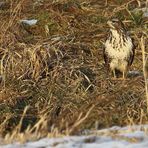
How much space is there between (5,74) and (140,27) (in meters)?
3.24

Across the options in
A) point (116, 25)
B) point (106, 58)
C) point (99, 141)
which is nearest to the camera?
point (99, 141)

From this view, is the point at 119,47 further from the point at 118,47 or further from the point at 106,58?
the point at 106,58

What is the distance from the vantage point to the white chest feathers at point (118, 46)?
9930mm

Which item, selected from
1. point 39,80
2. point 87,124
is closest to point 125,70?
point 39,80

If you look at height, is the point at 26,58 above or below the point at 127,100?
above

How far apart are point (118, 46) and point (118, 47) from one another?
0.05 feet

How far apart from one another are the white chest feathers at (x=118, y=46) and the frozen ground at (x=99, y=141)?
371cm

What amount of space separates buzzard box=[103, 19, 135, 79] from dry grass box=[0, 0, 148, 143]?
0.83 ft

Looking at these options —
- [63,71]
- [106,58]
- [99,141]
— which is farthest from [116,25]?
[99,141]

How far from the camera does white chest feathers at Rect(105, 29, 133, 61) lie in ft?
32.6

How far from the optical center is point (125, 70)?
1046cm

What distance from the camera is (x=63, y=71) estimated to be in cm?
995

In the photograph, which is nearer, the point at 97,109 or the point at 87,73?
the point at 97,109

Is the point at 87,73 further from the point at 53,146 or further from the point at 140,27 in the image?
the point at 53,146
